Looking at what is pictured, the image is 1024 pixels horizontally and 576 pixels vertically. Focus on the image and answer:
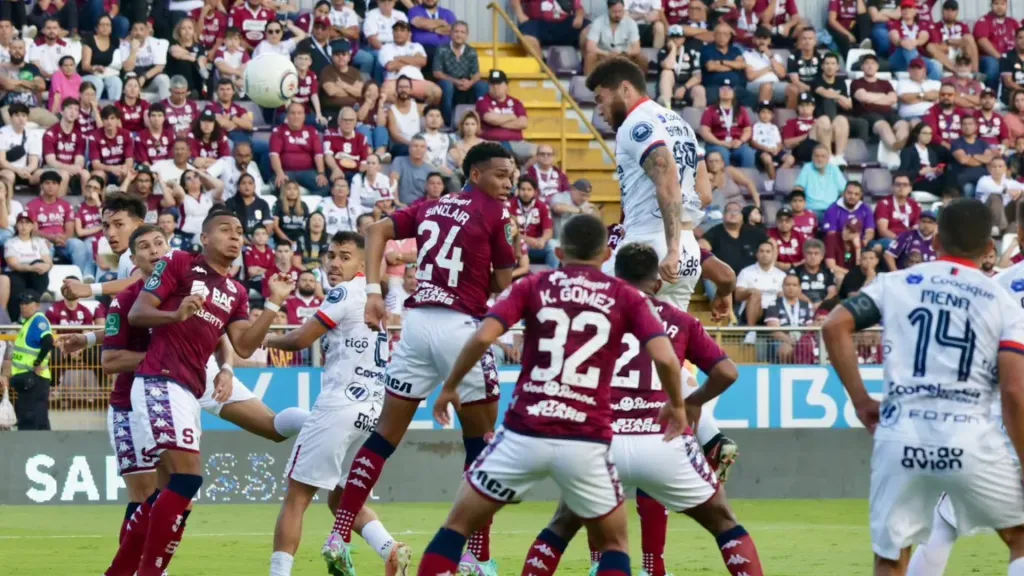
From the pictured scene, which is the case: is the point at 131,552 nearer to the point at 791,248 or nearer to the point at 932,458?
the point at 932,458

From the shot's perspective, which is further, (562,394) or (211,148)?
(211,148)

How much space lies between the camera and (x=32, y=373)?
52.2 ft

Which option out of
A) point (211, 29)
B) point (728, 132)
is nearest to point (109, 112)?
point (211, 29)

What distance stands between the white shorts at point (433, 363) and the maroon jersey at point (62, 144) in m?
12.0

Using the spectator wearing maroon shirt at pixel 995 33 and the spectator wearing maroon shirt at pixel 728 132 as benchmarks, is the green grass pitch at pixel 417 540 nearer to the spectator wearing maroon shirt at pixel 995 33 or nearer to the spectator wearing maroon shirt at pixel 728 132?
the spectator wearing maroon shirt at pixel 728 132

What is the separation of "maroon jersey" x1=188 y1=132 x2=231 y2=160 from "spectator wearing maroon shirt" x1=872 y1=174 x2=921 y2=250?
353 inches

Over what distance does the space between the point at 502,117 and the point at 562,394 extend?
1585cm

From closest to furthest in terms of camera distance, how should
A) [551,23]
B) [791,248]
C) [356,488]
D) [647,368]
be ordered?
[647,368], [356,488], [791,248], [551,23]

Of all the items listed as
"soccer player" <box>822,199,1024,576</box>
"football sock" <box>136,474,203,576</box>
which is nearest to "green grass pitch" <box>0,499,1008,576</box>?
"football sock" <box>136,474,203,576</box>

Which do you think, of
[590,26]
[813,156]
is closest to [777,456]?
[813,156]

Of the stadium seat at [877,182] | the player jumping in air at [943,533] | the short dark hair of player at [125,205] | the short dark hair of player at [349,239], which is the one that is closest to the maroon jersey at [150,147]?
the short dark hair of player at [125,205]

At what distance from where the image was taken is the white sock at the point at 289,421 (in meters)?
10.3

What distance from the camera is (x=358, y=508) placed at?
9.22 m

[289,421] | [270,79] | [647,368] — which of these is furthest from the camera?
[270,79]
